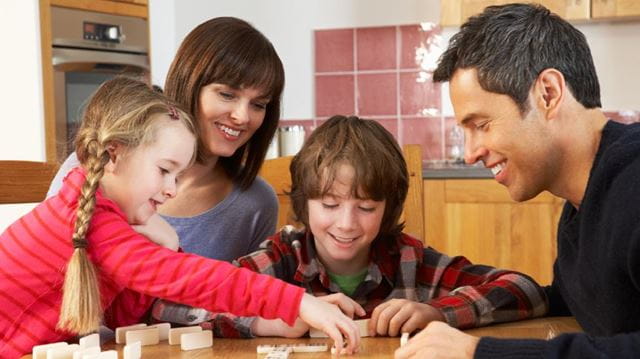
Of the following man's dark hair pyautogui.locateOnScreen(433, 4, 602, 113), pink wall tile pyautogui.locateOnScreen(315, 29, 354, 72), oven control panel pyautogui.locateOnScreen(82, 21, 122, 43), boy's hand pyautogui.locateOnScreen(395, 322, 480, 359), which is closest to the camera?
boy's hand pyautogui.locateOnScreen(395, 322, 480, 359)

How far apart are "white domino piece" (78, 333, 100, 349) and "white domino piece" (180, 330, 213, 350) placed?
13 cm

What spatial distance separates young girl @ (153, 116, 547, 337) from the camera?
1.82 metres

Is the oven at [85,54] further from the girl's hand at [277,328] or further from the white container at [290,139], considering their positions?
the girl's hand at [277,328]

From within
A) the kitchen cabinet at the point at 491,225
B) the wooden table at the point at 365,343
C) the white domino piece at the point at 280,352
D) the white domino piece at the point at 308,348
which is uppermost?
the white domino piece at the point at 280,352

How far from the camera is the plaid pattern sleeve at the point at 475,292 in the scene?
1627 mm

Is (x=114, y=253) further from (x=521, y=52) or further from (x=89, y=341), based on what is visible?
(x=521, y=52)

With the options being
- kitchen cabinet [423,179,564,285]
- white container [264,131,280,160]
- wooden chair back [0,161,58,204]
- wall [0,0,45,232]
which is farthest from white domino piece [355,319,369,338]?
white container [264,131,280,160]

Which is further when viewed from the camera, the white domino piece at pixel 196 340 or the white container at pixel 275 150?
the white container at pixel 275 150

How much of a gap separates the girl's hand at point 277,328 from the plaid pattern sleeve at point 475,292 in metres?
0.26

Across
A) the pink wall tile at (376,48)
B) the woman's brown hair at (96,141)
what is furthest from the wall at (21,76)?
the woman's brown hair at (96,141)

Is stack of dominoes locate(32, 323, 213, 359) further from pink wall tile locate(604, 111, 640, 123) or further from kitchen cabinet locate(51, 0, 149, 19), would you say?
pink wall tile locate(604, 111, 640, 123)

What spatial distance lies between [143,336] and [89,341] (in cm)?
10

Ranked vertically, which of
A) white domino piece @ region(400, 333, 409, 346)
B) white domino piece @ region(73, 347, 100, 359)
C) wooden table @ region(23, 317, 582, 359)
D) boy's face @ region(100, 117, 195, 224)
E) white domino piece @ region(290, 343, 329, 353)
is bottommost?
wooden table @ region(23, 317, 582, 359)

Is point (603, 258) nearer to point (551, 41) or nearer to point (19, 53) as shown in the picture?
point (551, 41)
